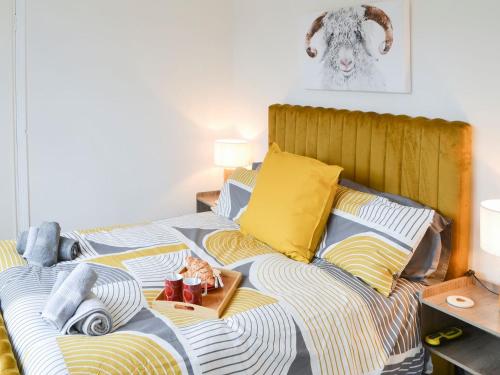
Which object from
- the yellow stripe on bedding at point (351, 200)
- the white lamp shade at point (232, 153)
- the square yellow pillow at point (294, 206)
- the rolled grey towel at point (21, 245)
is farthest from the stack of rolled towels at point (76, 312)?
the white lamp shade at point (232, 153)

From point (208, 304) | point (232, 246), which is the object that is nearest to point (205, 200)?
point (232, 246)

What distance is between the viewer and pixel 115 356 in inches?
63.7

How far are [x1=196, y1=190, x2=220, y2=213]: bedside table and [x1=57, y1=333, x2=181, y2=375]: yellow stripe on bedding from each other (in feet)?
6.68

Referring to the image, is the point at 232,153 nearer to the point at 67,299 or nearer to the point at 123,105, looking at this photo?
the point at 123,105

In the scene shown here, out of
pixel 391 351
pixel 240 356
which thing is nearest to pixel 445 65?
pixel 391 351

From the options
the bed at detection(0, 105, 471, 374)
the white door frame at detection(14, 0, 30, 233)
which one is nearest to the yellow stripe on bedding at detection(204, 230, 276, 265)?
the bed at detection(0, 105, 471, 374)

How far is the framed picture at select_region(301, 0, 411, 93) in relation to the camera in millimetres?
2619

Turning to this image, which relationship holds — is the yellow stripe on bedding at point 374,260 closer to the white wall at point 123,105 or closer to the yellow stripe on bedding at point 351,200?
the yellow stripe on bedding at point 351,200

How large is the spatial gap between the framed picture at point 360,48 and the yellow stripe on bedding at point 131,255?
4.15ft

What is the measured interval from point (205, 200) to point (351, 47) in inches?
59.2

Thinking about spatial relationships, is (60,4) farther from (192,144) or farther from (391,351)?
(391,351)

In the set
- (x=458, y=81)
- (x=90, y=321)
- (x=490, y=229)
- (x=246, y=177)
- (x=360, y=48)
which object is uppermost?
(x=360, y=48)

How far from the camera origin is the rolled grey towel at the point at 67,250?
242 centimetres

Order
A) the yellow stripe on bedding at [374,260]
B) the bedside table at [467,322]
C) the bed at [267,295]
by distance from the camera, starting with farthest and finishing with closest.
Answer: the yellow stripe on bedding at [374,260], the bedside table at [467,322], the bed at [267,295]
